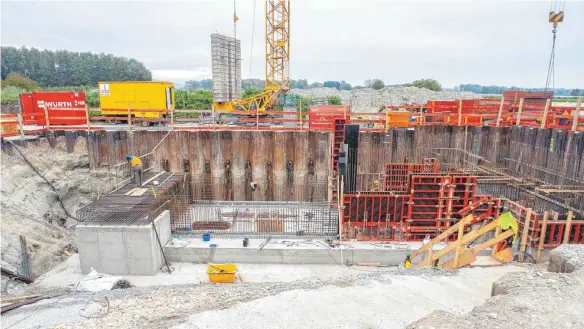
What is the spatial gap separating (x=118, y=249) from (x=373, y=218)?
8.04 m

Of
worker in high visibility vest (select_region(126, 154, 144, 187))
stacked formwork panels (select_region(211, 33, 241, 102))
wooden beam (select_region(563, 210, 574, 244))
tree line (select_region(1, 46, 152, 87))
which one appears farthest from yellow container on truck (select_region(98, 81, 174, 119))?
tree line (select_region(1, 46, 152, 87))

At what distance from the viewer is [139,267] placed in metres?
9.38

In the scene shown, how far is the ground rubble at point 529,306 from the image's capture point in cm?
410

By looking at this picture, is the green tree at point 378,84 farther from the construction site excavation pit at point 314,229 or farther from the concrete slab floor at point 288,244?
the concrete slab floor at point 288,244

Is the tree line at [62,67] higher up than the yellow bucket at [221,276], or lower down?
higher up

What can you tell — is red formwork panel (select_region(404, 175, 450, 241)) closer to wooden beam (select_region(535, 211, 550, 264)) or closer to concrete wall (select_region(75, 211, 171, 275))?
wooden beam (select_region(535, 211, 550, 264))

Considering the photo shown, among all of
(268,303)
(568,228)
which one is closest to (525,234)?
(568,228)

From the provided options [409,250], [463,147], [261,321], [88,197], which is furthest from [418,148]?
[88,197]

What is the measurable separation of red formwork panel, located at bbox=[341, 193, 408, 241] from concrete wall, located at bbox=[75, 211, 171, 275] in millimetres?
6115

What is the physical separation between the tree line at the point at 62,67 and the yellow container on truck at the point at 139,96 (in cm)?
7084

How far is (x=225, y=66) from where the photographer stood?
26.0m

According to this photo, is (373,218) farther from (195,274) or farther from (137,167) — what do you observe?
(137,167)

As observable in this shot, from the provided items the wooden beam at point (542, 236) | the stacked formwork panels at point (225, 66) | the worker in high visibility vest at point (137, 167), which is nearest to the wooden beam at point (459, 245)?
the wooden beam at point (542, 236)

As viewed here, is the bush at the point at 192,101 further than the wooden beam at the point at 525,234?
Yes
